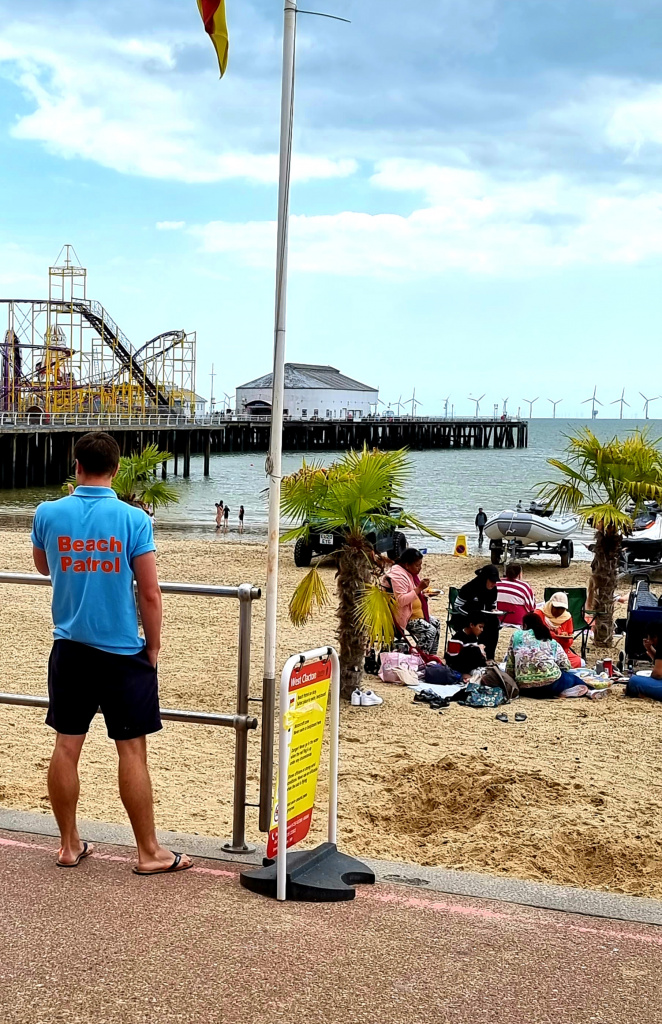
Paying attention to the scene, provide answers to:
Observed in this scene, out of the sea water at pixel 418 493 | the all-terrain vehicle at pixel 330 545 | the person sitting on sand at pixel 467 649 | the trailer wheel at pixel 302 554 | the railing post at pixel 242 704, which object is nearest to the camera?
the railing post at pixel 242 704

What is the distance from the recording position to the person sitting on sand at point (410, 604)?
9539mm

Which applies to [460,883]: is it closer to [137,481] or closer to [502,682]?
[502,682]

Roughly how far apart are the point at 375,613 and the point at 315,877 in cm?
435

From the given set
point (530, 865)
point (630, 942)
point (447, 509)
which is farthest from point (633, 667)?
point (447, 509)

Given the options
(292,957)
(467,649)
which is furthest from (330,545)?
(292,957)

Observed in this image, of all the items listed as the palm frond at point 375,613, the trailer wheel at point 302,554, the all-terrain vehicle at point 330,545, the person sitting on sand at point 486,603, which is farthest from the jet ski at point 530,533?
the palm frond at point 375,613

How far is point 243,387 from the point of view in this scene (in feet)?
409

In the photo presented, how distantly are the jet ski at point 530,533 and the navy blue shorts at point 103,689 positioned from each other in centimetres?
1570

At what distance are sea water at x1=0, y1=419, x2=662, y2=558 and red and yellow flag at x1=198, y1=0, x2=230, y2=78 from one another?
667 centimetres

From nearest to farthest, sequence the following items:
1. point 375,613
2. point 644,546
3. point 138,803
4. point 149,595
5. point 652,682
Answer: point 149,595
point 138,803
point 375,613
point 652,682
point 644,546

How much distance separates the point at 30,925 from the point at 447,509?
41.9 metres

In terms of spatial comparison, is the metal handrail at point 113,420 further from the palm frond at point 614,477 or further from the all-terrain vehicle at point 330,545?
the palm frond at point 614,477

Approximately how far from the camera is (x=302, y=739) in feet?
12.1

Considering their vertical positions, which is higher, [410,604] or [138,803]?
[138,803]
